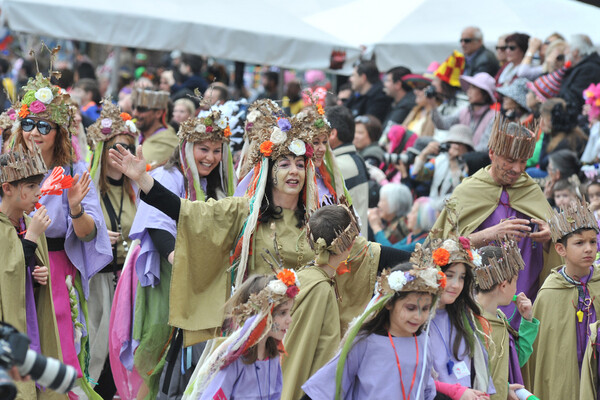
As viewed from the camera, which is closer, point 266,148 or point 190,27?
point 266,148

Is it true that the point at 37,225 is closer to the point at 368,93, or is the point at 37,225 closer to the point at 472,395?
the point at 472,395

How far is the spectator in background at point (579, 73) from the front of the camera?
10172mm

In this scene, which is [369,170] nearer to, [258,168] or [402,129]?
[402,129]

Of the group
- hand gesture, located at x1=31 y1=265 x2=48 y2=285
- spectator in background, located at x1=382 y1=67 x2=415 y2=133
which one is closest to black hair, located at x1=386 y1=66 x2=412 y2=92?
spectator in background, located at x1=382 y1=67 x2=415 y2=133

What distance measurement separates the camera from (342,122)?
26.2 feet

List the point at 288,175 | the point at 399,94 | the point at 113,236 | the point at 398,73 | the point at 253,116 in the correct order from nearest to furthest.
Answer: the point at 288,175, the point at 113,236, the point at 253,116, the point at 398,73, the point at 399,94

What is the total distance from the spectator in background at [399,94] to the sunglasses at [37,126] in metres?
6.22

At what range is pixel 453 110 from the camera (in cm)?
1116

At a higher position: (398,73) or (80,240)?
(398,73)

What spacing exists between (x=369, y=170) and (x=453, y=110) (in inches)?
64.7

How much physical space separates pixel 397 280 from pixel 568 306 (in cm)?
227

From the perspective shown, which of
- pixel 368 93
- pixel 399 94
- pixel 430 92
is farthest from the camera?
pixel 368 93

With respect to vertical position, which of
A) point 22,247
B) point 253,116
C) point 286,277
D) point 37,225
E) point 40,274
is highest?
point 253,116

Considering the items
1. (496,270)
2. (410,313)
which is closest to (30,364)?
(410,313)
